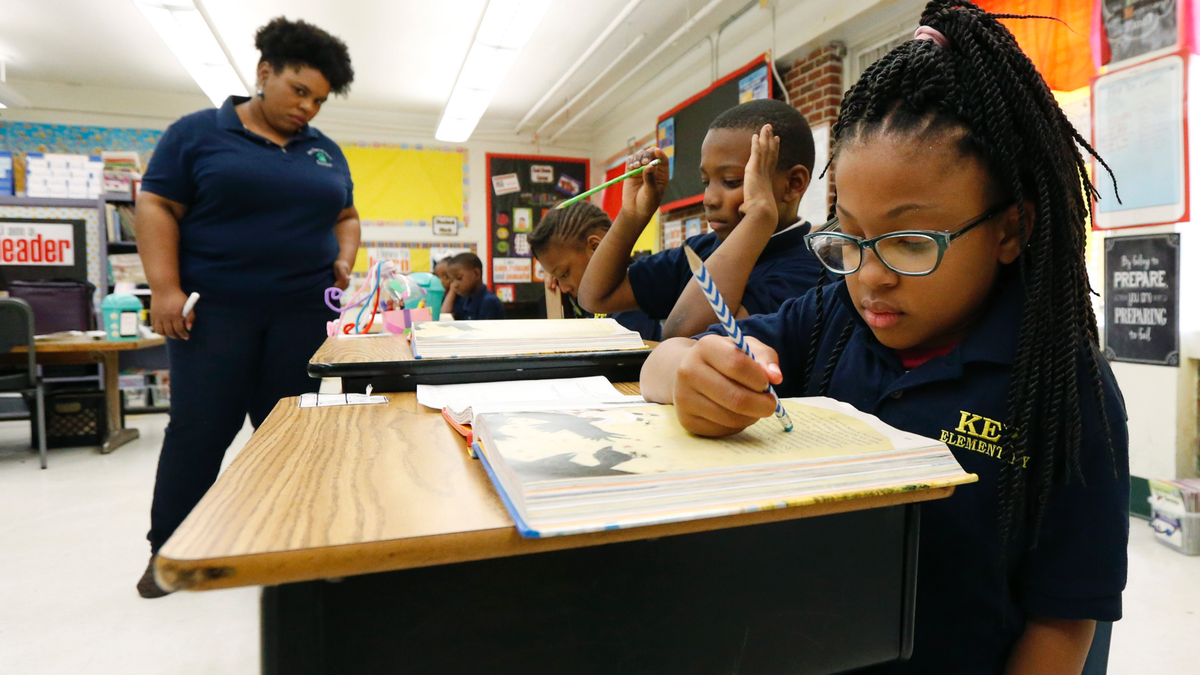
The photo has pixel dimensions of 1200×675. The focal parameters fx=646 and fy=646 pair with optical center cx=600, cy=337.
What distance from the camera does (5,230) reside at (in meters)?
4.19

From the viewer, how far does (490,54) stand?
4.27 m

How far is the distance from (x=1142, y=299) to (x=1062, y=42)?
102 cm

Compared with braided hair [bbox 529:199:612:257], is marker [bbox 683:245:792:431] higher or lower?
lower

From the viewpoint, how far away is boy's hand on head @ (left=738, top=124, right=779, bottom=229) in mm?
1280

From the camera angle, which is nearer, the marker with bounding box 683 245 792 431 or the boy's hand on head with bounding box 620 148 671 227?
the marker with bounding box 683 245 792 431

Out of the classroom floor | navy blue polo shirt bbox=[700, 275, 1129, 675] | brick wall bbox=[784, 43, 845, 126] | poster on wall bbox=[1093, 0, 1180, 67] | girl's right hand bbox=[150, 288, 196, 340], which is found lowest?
the classroom floor

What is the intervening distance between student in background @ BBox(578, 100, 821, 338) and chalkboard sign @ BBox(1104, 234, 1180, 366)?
1695mm

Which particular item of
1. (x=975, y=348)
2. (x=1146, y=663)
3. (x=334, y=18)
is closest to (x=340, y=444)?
(x=975, y=348)

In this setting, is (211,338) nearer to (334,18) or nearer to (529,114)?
(334,18)

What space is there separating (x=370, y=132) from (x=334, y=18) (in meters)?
2.20

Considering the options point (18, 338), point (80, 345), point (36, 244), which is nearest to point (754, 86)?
point (80, 345)

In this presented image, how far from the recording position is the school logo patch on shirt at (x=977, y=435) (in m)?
0.61

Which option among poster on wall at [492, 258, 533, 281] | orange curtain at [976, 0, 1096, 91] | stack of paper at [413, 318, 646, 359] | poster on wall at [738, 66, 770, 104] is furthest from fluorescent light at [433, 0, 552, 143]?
stack of paper at [413, 318, 646, 359]

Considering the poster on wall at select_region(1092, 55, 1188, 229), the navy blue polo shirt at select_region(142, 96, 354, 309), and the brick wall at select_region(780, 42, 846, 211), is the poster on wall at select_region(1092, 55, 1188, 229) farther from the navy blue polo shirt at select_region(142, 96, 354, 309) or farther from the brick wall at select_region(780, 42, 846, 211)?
the navy blue polo shirt at select_region(142, 96, 354, 309)
